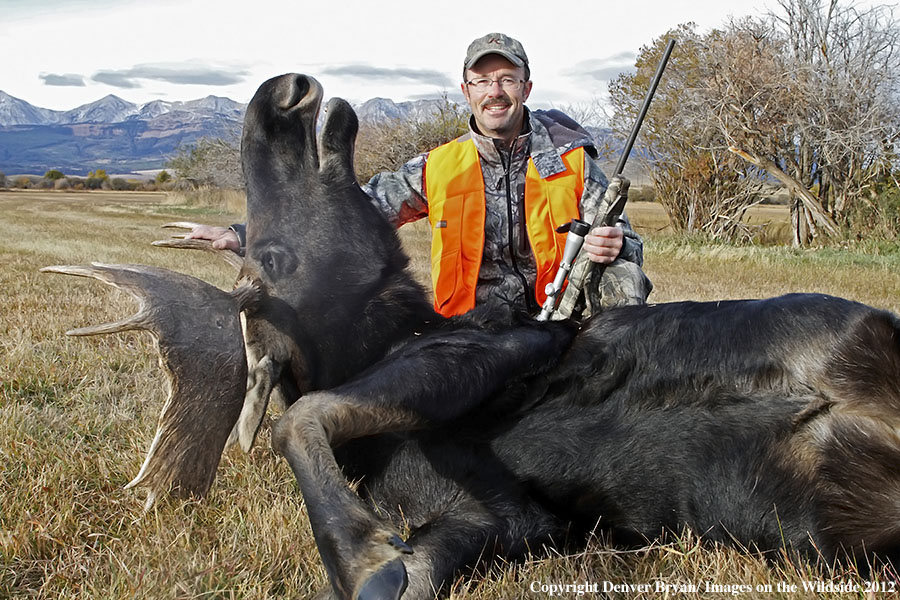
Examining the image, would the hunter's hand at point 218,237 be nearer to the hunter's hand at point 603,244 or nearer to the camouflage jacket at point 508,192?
the camouflage jacket at point 508,192

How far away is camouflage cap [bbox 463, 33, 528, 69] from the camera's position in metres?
4.20

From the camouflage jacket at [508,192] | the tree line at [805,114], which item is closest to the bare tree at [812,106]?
the tree line at [805,114]

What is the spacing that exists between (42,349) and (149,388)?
114 centimetres

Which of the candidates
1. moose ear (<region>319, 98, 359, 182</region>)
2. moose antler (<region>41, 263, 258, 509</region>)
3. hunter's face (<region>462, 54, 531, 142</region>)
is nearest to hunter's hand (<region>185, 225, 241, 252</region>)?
moose ear (<region>319, 98, 359, 182</region>)

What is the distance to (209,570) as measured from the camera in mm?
2354

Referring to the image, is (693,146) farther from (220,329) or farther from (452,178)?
(220,329)

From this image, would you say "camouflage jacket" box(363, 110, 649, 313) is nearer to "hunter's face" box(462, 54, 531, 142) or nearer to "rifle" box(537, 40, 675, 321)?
"hunter's face" box(462, 54, 531, 142)

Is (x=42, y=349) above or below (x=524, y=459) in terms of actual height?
below

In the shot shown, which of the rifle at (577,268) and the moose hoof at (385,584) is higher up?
the rifle at (577,268)

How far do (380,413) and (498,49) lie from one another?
258cm

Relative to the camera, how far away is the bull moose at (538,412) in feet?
7.57

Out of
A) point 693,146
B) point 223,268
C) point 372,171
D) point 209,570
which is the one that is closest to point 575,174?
point 209,570

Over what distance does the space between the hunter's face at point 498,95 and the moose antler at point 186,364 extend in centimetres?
229

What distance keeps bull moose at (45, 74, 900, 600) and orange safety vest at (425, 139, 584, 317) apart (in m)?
1.51
